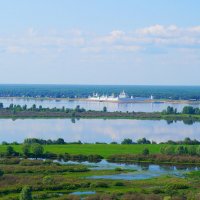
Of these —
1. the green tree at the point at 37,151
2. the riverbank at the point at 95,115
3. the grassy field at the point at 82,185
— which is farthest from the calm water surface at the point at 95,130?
the grassy field at the point at 82,185

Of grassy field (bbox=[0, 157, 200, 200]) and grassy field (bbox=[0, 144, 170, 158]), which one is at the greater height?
grassy field (bbox=[0, 144, 170, 158])

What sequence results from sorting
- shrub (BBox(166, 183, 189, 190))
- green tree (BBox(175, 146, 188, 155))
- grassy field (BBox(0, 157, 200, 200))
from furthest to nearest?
green tree (BBox(175, 146, 188, 155)) < shrub (BBox(166, 183, 189, 190)) < grassy field (BBox(0, 157, 200, 200))

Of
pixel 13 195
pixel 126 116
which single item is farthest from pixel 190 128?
pixel 13 195

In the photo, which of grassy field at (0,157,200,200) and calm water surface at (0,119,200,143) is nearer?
grassy field at (0,157,200,200)

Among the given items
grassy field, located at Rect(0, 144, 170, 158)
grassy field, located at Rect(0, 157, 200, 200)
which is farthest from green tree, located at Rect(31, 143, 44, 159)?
grassy field, located at Rect(0, 157, 200, 200)

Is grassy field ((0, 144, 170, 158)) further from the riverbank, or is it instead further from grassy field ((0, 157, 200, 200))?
the riverbank

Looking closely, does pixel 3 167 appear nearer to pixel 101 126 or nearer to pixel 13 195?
pixel 13 195
